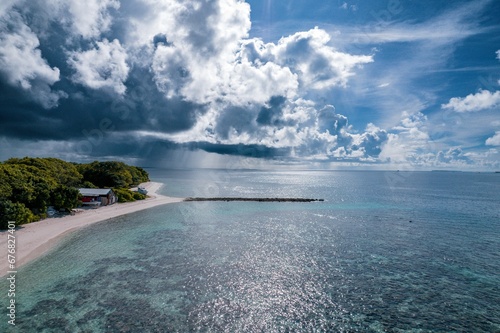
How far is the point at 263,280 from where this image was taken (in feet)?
110

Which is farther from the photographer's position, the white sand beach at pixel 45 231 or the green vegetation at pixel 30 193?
the green vegetation at pixel 30 193

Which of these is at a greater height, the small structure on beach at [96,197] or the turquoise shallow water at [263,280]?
the small structure on beach at [96,197]

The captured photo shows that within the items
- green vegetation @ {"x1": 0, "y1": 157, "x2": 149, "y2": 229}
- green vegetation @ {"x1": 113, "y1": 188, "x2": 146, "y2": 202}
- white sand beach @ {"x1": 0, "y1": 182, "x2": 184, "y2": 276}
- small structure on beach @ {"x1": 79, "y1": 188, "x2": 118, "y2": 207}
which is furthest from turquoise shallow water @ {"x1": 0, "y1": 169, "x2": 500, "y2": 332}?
green vegetation @ {"x1": 113, "y1": 188, "x2": 146, "y2": 202}

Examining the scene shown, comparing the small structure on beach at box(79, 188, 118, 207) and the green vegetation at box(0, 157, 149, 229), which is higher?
the green vegetation at box(0, 157, 149, 229)

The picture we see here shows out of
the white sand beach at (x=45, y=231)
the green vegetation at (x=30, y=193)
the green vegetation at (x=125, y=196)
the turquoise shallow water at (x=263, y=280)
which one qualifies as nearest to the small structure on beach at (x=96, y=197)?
the white sand beach at (x=45, y=231)

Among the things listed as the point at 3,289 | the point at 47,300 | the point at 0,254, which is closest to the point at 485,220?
the point at 47,300

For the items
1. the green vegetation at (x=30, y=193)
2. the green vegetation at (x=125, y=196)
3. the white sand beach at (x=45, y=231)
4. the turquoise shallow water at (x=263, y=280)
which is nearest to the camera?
the turquoise shallow water at (x=263, y=280)

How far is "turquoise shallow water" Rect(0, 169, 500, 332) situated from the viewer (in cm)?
2466

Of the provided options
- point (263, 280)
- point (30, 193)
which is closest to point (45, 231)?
point (30, 193)

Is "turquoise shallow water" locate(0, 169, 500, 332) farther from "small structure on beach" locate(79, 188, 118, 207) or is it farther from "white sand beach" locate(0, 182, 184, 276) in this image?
"small structure on beach" locate(79, 188, 118, 207)

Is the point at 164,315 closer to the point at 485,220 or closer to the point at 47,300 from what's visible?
the point at 47,300

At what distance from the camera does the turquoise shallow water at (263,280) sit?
24656 mm

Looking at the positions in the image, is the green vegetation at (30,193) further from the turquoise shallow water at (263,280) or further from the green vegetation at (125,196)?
the green vegetation at (125,196)

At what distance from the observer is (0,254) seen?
37344mm
